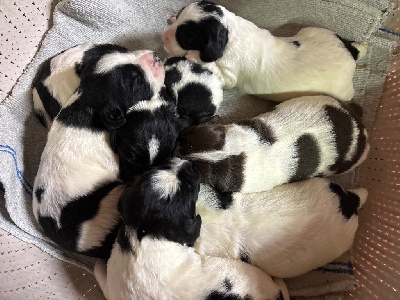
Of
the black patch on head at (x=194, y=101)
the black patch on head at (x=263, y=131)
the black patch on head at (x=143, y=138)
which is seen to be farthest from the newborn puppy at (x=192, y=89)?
the black patch on head at (x=263, y=131)

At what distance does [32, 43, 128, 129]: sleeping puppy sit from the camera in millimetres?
2141

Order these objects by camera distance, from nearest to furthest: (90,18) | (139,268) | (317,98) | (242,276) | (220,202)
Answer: (139,268)
(242,276)
(220,202)
(317,98)
(90,18)

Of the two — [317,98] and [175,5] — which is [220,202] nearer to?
[317,98]

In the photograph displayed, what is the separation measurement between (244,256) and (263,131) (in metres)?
0.64

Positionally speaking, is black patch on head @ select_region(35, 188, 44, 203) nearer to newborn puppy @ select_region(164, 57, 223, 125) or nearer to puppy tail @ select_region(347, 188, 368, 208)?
newborn puppy @ select_region(164, 57, 223, 125)

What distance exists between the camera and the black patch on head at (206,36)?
208cm

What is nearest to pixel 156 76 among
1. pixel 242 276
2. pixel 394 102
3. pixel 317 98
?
pixel 317 98

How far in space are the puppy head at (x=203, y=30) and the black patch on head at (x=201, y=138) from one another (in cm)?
41

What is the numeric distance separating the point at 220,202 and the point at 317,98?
0.78 m

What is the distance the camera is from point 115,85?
1.95m

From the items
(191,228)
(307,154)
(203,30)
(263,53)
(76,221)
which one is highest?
(203,30)

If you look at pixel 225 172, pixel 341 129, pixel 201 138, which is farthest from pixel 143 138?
pixel 341 129

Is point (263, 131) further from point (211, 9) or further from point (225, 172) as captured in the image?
point (211, 9)

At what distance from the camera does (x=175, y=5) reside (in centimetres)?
247
